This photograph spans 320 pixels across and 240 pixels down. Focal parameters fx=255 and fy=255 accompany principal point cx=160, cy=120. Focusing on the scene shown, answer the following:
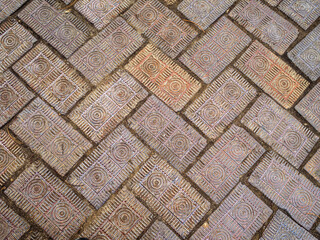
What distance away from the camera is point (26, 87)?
2.67 meters

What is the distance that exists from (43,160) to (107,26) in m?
1.59

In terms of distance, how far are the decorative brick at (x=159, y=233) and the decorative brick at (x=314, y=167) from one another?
5.09ft

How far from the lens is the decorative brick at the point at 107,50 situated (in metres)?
2.74

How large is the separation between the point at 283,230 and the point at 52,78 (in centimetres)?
285

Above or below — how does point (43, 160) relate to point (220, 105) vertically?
below

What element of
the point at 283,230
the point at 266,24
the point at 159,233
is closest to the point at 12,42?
the point at 159,233

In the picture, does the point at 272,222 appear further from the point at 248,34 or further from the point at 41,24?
the point at 41,24

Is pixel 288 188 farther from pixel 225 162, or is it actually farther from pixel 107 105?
pixel 107 105

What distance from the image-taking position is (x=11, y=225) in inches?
94.9

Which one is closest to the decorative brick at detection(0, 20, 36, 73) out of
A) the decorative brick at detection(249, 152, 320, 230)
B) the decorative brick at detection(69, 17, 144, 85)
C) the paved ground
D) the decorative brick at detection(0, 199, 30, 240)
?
the paved ground

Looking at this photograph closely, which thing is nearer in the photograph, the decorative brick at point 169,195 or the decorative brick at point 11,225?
the decorative brick at point 11,225

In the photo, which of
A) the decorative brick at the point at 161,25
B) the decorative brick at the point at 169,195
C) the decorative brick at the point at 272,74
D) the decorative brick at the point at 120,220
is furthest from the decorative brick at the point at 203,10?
the decorative brick at the point at 120,220

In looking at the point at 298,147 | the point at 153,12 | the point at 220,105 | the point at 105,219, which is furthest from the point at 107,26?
the point at 298,147

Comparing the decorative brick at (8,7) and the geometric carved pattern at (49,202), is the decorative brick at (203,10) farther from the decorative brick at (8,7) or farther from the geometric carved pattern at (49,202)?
the geometric carved pattern at (49,202)
